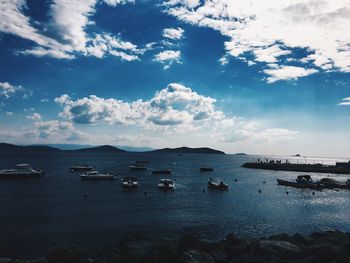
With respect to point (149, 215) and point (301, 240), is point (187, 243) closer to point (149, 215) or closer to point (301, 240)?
point (301, 240)

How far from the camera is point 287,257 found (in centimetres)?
2522

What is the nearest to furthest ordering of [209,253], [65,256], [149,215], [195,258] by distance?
[195,258], [65,256], [209,253], [149,215]

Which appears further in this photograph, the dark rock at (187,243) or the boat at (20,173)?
the boat at (20,173)

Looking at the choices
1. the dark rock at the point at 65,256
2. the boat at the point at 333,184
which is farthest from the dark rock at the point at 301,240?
the boat at the point at 333,184

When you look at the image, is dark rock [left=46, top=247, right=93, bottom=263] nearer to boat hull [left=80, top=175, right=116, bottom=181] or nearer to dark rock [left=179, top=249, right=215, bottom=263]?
dark rock [left=179, top=249, right=215, bottom=263]

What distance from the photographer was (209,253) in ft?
86.8

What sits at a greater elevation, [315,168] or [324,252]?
[315,168]

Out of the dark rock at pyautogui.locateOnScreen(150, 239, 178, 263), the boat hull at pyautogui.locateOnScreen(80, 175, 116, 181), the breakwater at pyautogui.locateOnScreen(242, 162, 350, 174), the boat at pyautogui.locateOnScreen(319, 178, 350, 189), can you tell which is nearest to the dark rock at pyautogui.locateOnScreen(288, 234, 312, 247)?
the dark rock at pyautogui.locateOnScreen(150, 239, 178, 263)

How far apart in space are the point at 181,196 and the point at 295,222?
28.3 metres

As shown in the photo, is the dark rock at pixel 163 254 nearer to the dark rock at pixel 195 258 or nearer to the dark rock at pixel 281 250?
the dark rock at pixel 195 258

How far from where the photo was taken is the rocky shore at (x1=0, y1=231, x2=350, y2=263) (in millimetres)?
23062

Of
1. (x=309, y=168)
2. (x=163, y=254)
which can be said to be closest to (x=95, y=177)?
(x=163, y=254)

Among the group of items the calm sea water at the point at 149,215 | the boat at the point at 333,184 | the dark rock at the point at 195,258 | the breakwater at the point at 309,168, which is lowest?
the calm sea water at the point at 149,215

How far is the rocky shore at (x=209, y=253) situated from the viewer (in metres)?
23.1
